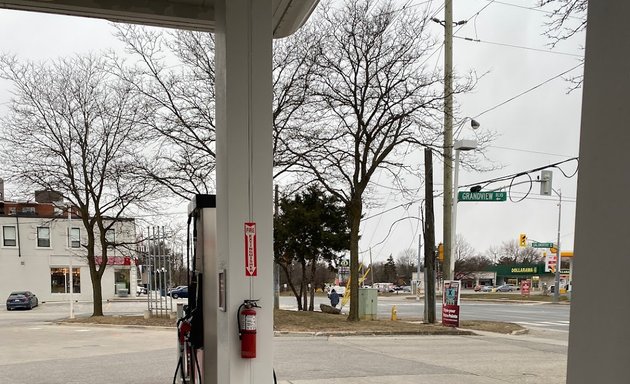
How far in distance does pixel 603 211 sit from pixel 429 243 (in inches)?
628

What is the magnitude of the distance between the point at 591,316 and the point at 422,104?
42.9ft

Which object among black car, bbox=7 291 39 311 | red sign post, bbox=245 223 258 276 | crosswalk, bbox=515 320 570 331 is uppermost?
red sign post, bbox=245 223 258 276

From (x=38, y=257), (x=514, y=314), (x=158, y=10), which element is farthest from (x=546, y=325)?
(x=38, y=257)

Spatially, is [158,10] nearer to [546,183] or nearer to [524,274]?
[546,183]

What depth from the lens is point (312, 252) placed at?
19062 millimetres

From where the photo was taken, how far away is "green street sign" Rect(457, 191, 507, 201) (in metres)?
14.2

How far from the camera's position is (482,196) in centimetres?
1452

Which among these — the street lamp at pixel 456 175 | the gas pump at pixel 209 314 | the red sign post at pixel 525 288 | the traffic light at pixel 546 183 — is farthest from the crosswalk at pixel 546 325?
the red sign post at pixel 525 288

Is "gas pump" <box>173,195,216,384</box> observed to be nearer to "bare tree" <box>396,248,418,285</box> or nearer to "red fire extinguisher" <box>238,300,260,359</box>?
"red fire extinguisher" <box>238,300,260,359</box>

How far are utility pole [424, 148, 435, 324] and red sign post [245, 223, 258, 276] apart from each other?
38.8 ft

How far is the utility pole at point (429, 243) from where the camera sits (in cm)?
1557

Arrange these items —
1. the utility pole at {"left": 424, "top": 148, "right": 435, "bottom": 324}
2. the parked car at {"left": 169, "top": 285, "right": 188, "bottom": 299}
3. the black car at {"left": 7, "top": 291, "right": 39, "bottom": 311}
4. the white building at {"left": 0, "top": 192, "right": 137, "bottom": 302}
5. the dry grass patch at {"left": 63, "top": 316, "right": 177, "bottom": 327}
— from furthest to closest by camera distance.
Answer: the white building at {"left": 0, "top": 192, "right": 137, "bottom": 302}, the black car at {"left": 7, "top": 291, "right": 39, "bottom": 311}, the utility pole at {"left": 424, "top": 148, "right": 435, "bottom": 324}, the dry grass patch at {"left": 63, "top": 316, "right": 177, "bottom": 327}, the parked car at {"left": 169, "top": 285, "right": 188, "bottom": 299}

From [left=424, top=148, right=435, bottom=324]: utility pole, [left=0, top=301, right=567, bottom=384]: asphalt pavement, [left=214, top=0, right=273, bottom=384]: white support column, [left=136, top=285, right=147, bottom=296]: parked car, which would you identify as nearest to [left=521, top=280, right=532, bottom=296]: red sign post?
[left=424, top=148, right=435, bottom=324]: utility pole

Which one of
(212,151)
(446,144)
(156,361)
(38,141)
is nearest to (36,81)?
(38,141)
